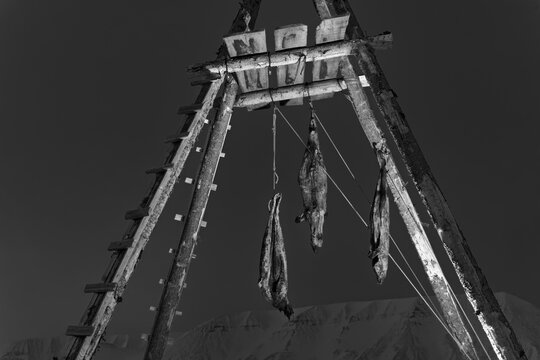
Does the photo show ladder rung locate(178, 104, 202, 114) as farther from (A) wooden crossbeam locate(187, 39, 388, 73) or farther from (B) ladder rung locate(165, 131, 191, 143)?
(A) wooden crossbeam locate(187, 39, 388, 73)

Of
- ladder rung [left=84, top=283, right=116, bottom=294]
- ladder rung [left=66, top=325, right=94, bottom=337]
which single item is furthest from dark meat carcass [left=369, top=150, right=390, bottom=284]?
ladder rung [left=66, top=325, right=94, bottom=337]

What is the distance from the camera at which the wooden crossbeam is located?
15.1 ft

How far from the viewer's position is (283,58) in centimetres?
476

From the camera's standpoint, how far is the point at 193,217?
4191 millimetres

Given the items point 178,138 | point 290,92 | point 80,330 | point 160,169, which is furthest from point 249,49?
point 80,330

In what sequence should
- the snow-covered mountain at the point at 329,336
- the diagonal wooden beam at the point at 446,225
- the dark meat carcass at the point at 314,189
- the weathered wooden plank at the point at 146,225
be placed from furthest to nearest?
the snow-covered mountain at the point at 329,336 < the dark meat carcass at the point at 314,189 < the weathered wooden plank at the point at 146,225 < the diagonal wooden beam at the point at 446,225

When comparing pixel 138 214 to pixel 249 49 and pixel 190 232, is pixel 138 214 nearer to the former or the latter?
pixel 190 232

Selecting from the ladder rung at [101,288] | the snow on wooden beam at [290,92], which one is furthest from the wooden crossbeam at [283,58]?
the ladder rung at [101,288]

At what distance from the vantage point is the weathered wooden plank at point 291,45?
451 cm

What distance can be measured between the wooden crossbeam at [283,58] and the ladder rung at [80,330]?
327 cm

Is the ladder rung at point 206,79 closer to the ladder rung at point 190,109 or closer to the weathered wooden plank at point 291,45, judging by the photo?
the ladder rung at point 190,109

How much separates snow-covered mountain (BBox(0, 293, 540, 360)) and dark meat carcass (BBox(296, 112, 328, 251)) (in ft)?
338

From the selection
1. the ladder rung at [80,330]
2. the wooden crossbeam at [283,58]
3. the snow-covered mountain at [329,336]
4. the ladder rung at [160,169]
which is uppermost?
the snow-covered mountain at [329,336]

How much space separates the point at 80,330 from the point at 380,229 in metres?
3.24
